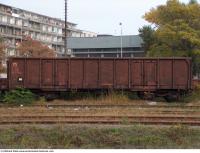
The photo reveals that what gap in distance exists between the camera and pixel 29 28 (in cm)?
15088

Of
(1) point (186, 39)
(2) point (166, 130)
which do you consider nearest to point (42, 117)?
(2) point (166, 130)

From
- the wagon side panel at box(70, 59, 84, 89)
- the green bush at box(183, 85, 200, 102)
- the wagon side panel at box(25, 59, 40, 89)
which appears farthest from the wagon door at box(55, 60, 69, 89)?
the green bush at box(183, 85, 200, 102)

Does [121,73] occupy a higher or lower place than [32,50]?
lower

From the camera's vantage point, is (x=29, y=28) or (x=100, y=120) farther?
(x=29, y=28)

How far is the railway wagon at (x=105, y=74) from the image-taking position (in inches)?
1132

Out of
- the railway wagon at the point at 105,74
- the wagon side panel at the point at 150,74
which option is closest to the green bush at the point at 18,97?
the railway wagon at the point at 105,74

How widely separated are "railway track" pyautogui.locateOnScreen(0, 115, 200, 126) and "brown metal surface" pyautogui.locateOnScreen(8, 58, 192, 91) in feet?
33.8

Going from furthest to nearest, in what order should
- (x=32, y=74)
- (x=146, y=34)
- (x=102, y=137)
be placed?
1. (x=146, y=34)
2. (x=32, y=74)
3. (x=102, y=137)

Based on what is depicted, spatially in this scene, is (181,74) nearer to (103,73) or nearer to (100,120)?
(103,73)

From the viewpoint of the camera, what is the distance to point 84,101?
2777 cm

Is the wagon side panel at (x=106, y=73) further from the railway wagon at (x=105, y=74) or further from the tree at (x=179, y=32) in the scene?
the tree at (x=179, y=32)

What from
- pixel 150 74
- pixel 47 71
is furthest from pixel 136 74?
pixel 47 71

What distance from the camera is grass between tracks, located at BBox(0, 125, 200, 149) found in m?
12.1

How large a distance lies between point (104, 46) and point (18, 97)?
8536cm
